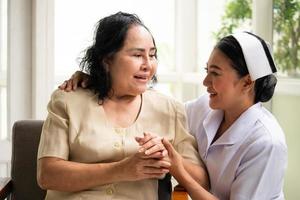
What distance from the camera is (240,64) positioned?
1.65 meters

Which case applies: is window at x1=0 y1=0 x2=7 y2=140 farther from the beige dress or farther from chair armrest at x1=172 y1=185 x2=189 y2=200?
chair armrest at x1=172 y1=185 x2=189 y2=200

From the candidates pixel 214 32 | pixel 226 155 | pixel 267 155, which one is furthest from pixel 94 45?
pixel 214 32

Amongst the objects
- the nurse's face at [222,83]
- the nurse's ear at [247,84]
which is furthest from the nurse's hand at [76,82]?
the nurse's ear at [247,84]

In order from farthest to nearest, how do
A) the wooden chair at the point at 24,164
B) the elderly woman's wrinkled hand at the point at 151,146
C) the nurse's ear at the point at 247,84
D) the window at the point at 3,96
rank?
1. the window at the point at 3,96
2. the wooden chair at the point at 24,164
3. the nurse's ear at the point at 247,84
4. the elderly woman's wrinkled hand at the point at 151,146

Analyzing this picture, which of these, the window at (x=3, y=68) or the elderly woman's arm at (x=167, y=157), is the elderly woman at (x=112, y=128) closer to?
the elderly woman's arm at (x=167, y=157)

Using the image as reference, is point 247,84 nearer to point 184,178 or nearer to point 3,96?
point 184,178

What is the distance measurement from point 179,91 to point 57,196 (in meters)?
2.16

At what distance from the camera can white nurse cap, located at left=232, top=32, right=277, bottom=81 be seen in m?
1.62

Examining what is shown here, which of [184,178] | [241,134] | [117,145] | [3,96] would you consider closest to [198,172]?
[184,178]

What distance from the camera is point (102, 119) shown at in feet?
5.70

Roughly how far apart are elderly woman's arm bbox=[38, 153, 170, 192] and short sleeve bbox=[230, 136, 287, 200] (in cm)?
28

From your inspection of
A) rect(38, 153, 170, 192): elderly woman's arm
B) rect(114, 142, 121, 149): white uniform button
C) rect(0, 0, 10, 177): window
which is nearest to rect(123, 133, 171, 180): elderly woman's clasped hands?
rect(38, 153, 170, 192): elderly woman's arm

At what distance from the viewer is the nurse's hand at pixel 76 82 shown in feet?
5.88

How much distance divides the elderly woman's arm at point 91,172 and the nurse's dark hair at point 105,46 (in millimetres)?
287
